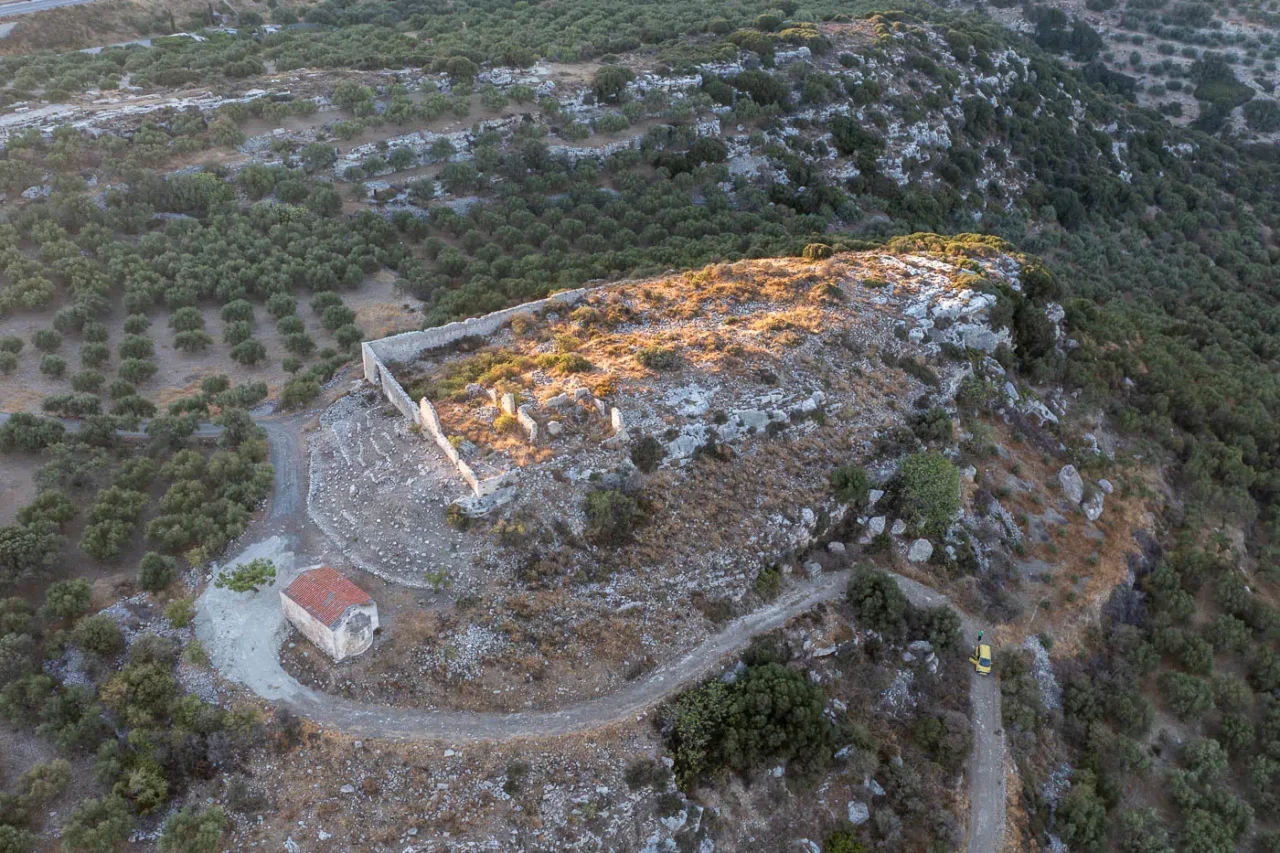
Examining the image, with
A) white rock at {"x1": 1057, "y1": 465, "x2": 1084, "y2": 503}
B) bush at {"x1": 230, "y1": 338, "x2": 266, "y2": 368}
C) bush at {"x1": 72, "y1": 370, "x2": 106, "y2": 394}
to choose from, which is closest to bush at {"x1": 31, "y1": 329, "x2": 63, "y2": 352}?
bush at {"x1": 72, "y1": 370, "x2": 106, "y2": 394}

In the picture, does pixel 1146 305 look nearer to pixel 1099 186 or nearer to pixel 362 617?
pixel 1099 186

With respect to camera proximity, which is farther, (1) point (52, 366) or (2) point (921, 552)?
(1) point (52, 366)

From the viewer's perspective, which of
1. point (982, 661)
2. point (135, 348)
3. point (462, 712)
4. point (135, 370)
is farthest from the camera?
point (135, 348)

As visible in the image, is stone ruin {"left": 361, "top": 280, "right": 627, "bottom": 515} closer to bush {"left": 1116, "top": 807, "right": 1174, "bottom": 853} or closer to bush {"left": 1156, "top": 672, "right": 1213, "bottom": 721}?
bush {"left": 1116, "top": 807, "right": 1174, "bottom": 853}

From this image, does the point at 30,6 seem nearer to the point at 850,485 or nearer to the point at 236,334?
the point at 236,334

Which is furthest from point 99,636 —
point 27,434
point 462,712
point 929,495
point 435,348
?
point 929,495

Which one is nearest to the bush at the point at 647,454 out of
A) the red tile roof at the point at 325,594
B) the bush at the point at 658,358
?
the bush at the point at 658,358

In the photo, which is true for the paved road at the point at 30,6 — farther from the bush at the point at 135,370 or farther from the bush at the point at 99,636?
the bush at the point at 99,636
